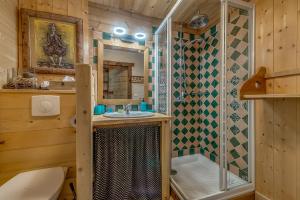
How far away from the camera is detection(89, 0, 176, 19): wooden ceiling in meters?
1.91

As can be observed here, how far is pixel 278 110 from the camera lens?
1409 millimetres

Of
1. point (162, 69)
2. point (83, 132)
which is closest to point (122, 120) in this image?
point (83, 132)

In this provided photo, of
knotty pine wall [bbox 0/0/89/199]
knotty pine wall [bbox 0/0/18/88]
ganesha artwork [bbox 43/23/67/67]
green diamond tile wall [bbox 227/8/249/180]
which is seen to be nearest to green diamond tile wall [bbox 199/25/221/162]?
green diamond tile wall [bbox 227/8/249/180]

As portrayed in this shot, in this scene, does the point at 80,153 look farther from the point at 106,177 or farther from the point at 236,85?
the point at 236,85

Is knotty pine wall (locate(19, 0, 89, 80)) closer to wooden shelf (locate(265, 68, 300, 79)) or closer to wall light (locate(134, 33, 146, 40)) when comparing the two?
wall light (locate(134, 33, 146, 40))

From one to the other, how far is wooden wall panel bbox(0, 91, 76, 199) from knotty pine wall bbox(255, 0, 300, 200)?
1.93 metres

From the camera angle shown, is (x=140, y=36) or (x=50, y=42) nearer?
(x=50, y=42)

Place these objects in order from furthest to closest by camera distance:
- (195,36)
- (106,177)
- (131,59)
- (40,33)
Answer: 1. (195,36)
2. (131,59)
3. (40,33)
4. (106,177)

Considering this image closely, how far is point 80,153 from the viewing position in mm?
1010

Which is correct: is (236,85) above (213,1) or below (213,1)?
below

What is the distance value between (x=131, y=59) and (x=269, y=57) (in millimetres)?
1596

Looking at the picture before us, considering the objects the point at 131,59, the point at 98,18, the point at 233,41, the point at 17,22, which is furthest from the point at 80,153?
the point at 233,41

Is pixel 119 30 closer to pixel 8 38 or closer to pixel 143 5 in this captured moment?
pixel 143 5

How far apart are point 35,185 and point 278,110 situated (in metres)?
2.16
